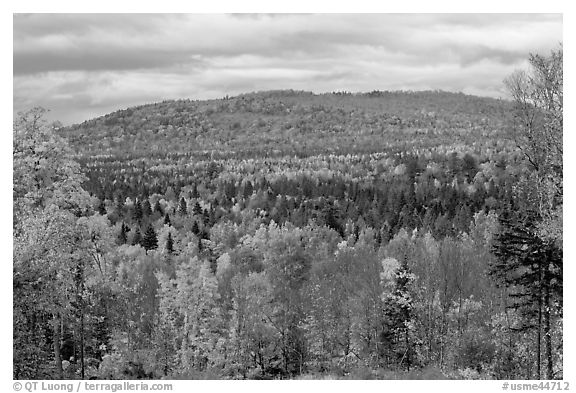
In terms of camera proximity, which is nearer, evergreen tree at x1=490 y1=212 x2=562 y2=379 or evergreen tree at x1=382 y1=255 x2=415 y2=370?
evergreen tree at x1=490 y1=212 x2=562 y2=379

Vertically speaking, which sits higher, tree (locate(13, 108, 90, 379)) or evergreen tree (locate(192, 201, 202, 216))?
tree (locate(13, 108, 90, 379))

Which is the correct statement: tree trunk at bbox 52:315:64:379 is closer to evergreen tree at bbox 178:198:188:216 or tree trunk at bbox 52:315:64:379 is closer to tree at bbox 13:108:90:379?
tree at bbox 13:108:90:379

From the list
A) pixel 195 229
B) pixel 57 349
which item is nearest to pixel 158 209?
pixel 195 229

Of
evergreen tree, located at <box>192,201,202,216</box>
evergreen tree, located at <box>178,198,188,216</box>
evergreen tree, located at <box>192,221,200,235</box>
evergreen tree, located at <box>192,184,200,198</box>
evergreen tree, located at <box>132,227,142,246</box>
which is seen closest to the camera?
evergreen tree, located at <box>132,227,142,246</box>

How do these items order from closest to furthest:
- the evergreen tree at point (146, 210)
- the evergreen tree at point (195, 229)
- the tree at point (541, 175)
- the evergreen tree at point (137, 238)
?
the tree at point (541, 175)
the evergreen tree at point (137, 238)
the evergreen tree at point (195, 229)
the evergreen tree at point (146, 210)

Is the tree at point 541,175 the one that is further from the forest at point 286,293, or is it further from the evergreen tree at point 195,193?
A: the evergreen tree at point 195,193

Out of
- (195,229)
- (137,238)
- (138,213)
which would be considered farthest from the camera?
(138,213)

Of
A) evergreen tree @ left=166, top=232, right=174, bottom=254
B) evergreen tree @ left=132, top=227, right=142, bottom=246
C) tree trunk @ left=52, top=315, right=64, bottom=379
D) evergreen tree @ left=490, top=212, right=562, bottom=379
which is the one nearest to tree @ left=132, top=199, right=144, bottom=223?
evergreen tree @ left=132, top=227, right=142, bottom=246

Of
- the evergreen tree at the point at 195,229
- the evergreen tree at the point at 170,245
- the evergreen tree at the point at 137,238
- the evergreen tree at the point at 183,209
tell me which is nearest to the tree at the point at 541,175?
the evergreen tree at the point at 170,245

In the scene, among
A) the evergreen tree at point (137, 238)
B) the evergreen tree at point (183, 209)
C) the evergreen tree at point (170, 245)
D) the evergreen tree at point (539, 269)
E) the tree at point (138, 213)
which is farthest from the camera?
the evergreen tree at point (183, 209)

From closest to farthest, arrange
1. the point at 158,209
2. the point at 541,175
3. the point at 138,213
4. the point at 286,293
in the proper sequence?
1. the point at 541,175
2. the point at 286,293
3. the point at 138,213
4. the point at 158,209

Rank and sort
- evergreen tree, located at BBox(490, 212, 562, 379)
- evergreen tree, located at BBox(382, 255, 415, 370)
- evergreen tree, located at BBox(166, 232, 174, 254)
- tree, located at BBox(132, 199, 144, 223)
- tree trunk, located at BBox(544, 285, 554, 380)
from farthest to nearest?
1. tree, located at BBox(132, 199, 144, 223)
2. evergreen tree, located at BBox(166, 232, 174, 254)
3. evergreen tree, located at BBox(382, 255, 415, 370)
4. evergreen tree, located at BBox(490, 212, 562, 379)
5. tree trunk, located at BBox(544, 285, 554, 380)

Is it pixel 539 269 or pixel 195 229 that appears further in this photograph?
pixel 195 229

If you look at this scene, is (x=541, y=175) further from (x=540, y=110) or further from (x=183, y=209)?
(x=183, y=209)
